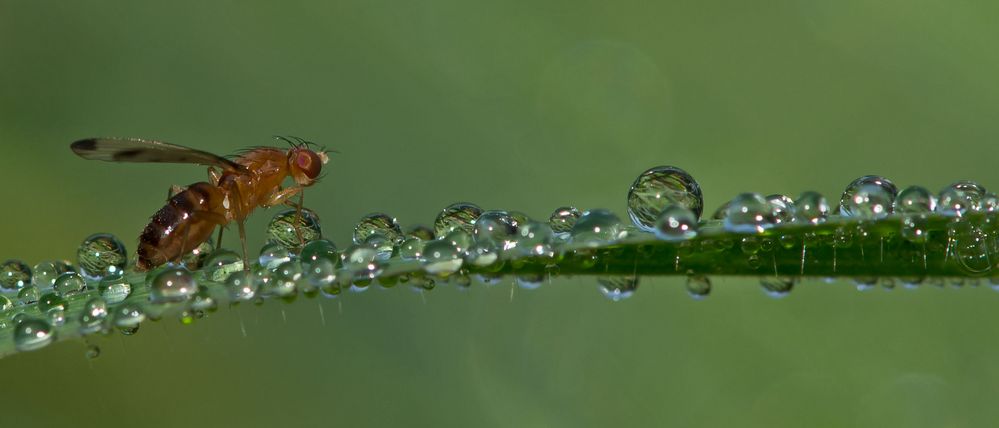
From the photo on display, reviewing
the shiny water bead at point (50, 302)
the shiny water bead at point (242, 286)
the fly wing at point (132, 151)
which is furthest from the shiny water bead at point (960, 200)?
the fly wing at point (132, 151)

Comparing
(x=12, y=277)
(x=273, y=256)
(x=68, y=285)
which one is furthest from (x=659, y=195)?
(x=12, y=277)

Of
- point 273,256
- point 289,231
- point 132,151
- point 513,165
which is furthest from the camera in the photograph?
point 513,165

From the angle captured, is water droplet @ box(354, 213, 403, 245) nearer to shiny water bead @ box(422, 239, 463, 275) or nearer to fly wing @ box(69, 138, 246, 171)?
shiny water bead @ box(422, 239, 463, 275)

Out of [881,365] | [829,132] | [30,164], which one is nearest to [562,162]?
[829,132]

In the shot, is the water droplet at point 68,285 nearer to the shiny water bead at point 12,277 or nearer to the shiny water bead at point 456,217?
the shiny water bead at point 12,277

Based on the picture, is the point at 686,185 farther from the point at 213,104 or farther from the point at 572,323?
the point at 213,104

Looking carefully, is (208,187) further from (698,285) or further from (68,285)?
(698,285)

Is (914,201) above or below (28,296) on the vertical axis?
above
